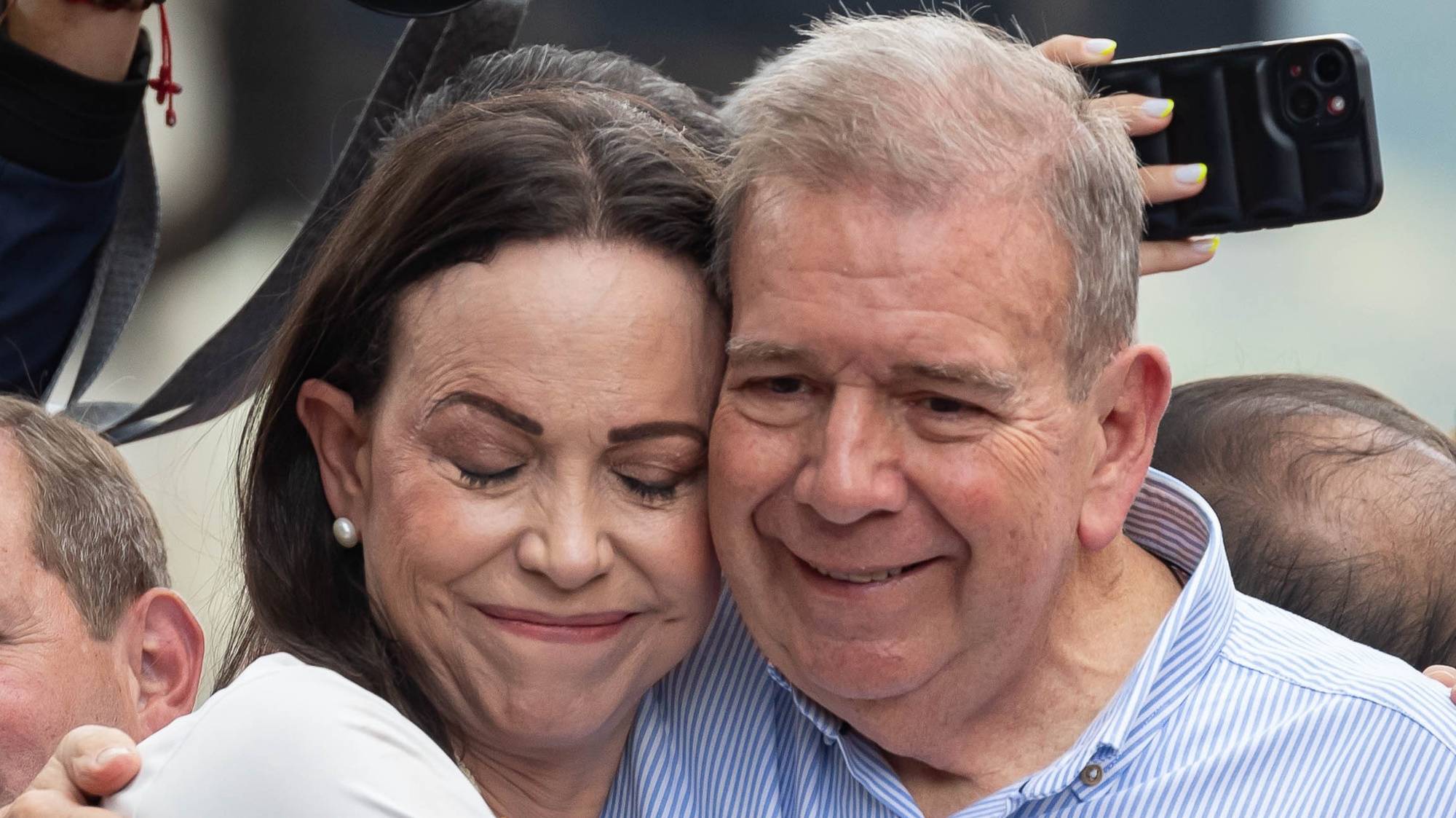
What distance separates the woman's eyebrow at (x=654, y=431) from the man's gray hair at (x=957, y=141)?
7.2 inches

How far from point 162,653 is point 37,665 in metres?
0.21

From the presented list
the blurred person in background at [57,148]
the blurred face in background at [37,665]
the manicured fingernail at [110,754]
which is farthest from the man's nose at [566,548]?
the blurred person in background at [57,148]

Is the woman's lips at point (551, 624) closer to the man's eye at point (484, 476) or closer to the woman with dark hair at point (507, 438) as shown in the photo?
the woman with dark hair at point (507, 438)

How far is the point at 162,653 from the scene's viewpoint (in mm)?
2471

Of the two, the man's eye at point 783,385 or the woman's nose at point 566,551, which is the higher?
the man's eye at point 783,385

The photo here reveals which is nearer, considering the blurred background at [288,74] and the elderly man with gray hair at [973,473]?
the elderly man with gray hair at [973,473]

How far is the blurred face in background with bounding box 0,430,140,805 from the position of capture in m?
2.26

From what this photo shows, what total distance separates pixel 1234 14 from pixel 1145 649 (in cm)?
238

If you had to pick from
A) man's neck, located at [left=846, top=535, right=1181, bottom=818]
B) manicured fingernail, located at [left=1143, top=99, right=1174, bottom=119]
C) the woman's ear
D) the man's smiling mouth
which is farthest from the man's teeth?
manicured fingernail, located at [left=1143, top=99, right=1174, bottom=119]

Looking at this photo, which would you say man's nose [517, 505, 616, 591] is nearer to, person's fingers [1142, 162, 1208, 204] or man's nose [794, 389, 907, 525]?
man's nose [794, 389, 907, 525]

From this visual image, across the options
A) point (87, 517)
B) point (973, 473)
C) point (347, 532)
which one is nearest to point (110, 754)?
point (347, 532)

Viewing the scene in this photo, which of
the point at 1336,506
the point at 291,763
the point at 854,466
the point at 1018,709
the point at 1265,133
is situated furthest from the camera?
the point at 1336,506

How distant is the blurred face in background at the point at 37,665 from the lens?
7.42 ft

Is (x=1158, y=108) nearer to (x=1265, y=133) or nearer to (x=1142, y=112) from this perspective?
(x=1142, y=112)
